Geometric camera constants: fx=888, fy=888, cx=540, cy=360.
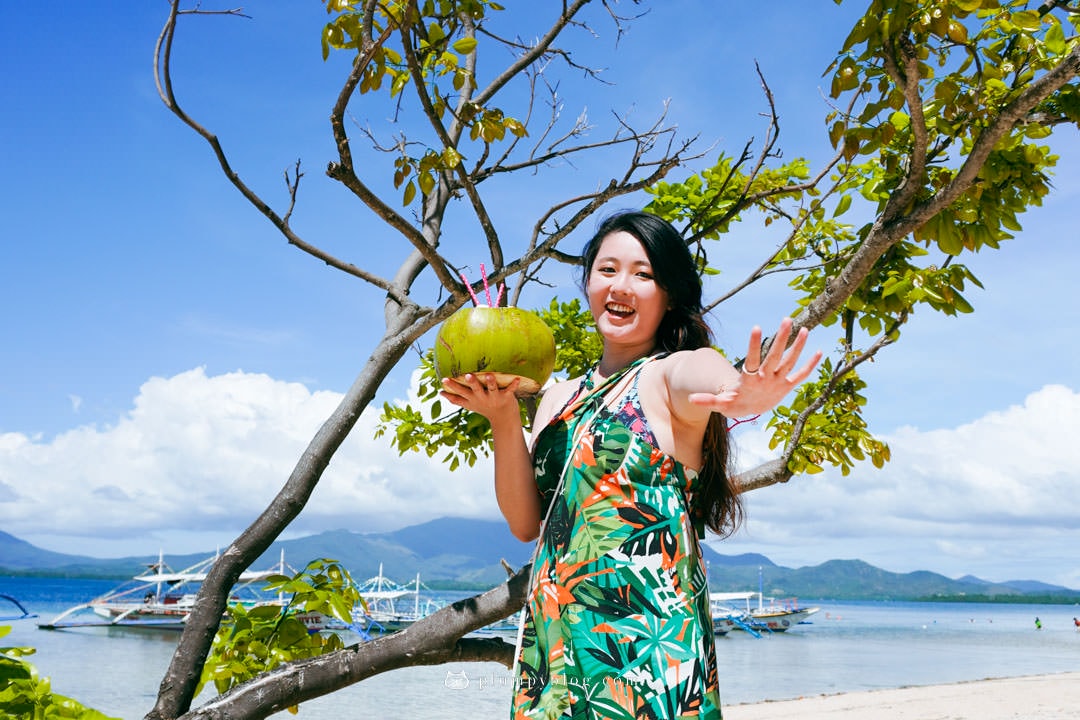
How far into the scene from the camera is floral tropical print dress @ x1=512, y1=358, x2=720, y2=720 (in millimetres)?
1715

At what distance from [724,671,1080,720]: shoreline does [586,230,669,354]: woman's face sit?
558 inches

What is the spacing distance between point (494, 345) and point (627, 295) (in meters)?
0.36

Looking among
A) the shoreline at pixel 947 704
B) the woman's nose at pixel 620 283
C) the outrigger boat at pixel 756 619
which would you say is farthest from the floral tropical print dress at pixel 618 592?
the outrigger boat at pixel 756 619

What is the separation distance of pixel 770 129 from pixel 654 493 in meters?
2.30

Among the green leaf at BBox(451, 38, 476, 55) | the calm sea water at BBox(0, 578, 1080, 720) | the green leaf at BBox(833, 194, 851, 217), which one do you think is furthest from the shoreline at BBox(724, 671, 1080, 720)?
the green leaf at BBox(451, 38, 476, 55)

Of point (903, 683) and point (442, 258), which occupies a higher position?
point (442, 258)

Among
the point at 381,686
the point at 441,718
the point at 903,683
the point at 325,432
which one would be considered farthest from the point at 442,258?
the point at 903,683

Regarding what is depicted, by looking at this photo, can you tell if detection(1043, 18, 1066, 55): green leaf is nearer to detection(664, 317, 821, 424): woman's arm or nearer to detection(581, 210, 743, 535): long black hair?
detection(581, 210, 743, 535): long black hair

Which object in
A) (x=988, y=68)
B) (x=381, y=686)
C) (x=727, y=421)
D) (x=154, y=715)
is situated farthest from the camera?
(x=381, y=686)

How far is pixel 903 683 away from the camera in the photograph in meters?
28.4

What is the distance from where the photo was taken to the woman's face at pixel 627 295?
6.81ft

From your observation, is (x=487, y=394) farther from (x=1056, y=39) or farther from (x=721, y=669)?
(x=721, y=669)

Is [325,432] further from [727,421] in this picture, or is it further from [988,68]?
[988,68]

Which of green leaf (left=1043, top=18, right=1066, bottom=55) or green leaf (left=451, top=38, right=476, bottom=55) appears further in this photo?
green leaf (left=1043, top=18, right=1066, bottom=55)
